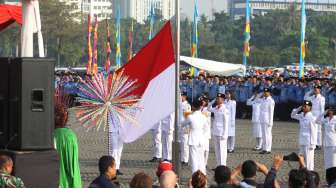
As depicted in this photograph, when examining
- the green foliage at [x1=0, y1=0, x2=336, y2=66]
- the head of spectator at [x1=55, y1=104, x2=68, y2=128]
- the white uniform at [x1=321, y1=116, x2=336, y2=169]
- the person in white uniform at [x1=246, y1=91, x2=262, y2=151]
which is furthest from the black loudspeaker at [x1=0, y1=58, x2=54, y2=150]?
the green foliage at [x1=0, y1=0, x2=336, y2=66]

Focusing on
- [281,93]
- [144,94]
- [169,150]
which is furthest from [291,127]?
[144,94]

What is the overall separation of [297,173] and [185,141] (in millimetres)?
10195

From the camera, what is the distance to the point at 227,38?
109312 mm

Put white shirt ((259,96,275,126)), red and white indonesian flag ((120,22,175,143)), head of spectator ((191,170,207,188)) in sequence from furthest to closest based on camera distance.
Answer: white shirt ((259,96,275,126)) < red and white indonesian flag ((120,22,175,143)) < head of spectator ((191,170,207,188))

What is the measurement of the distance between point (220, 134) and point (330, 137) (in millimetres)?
2229

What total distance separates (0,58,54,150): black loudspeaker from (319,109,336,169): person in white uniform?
8486 mm

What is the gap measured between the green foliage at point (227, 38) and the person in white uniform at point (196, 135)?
153ft

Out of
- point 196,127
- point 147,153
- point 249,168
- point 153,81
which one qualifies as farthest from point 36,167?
point 147,153

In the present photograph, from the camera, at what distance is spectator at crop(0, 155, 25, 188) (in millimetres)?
8159

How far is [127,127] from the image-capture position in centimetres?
1307

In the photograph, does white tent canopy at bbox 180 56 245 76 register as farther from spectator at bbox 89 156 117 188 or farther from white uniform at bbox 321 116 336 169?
spectator at bbox 89 156 117 188

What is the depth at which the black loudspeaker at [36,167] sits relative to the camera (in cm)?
895

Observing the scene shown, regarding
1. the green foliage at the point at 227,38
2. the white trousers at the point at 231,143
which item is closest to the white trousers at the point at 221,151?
the white trousers at the point at 231,143

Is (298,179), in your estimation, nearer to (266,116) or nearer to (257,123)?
(266,116)
